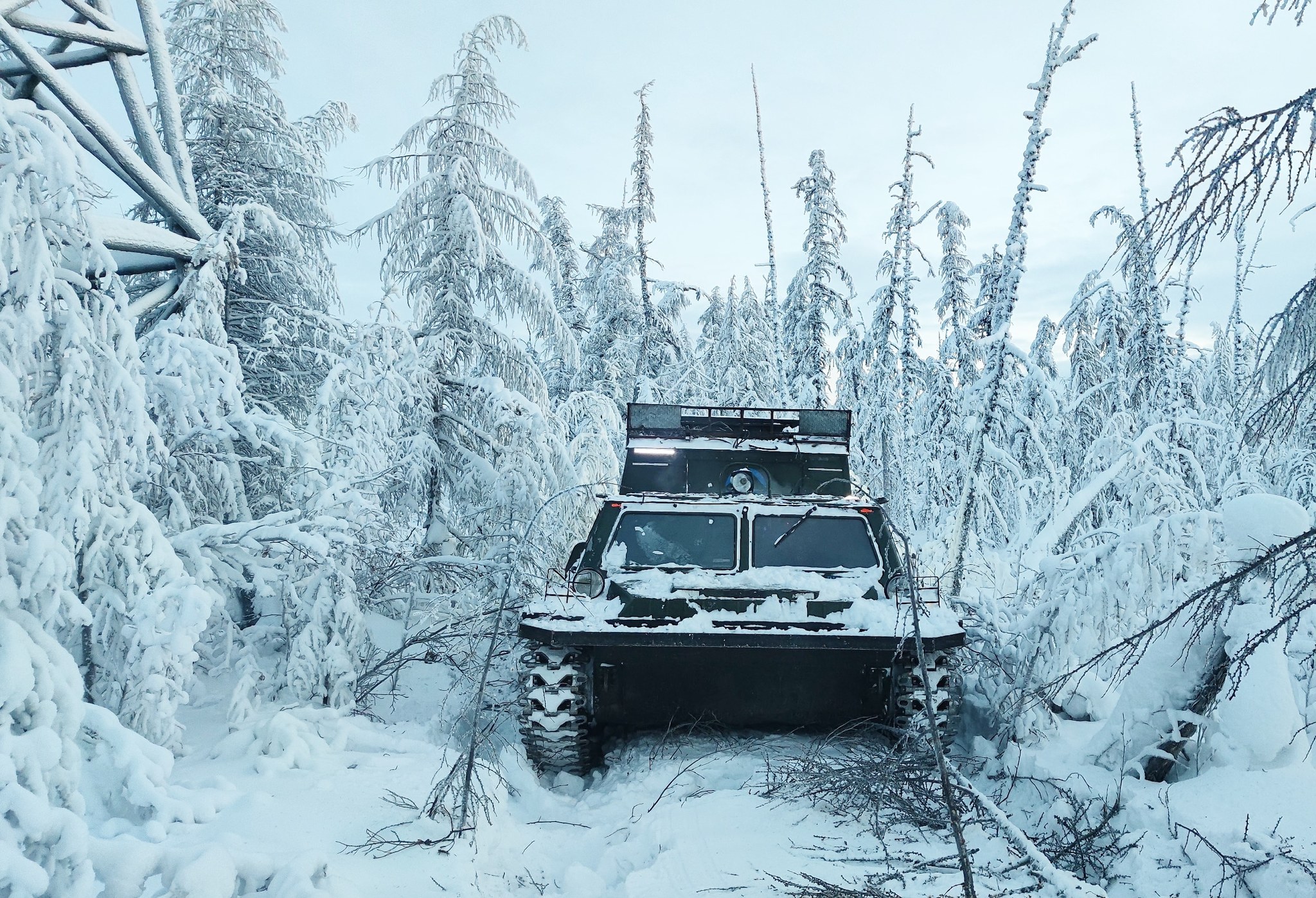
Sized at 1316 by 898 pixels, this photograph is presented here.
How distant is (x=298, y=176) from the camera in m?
10.5

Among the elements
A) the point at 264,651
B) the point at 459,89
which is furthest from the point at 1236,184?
the point at 459,89

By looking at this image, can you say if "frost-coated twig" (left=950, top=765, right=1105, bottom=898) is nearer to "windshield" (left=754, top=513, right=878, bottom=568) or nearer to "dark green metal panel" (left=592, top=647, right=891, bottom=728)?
"dark green metal panel" (left=592, top=647, right=891, bottom=728)

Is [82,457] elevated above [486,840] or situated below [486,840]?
above

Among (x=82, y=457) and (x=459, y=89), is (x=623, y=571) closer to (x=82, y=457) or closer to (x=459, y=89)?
(x=82, y=457)

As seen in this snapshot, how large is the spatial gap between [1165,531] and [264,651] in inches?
293

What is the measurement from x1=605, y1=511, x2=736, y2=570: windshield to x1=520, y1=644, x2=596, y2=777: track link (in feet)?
3.66

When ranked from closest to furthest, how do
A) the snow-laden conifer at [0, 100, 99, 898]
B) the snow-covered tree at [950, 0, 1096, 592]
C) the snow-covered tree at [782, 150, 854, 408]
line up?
the snow-laden conifer at [0, 100, 99, 898], the snow-covered tree at [950, 0, 1096, 592], the snow-covered tree at [782, 150, 854, 408]

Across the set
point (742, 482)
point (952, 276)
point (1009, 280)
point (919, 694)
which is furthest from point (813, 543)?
point (952, 276)

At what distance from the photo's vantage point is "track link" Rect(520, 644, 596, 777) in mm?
5398

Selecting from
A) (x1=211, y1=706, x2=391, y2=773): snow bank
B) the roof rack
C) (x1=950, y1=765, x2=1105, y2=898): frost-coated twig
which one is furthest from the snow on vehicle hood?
the roof rack

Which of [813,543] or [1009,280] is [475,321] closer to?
[813,543]

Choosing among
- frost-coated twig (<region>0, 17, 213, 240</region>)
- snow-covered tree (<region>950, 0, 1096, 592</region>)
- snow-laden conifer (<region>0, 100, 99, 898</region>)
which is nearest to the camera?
snow-laden conifer (<region>0, 100, 99, 898</region>)

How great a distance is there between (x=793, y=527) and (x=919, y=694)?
166 cm

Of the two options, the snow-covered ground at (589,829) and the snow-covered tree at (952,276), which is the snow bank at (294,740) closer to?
the snow-covered ground at (589,829)
